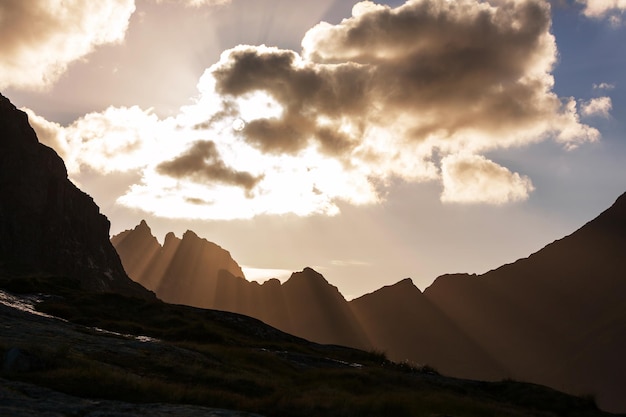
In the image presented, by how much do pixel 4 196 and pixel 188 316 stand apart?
146 m

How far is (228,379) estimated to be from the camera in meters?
19.3

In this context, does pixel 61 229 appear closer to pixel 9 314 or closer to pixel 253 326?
pixel 253 326

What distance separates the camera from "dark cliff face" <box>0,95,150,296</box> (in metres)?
159

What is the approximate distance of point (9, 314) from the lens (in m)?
26.5

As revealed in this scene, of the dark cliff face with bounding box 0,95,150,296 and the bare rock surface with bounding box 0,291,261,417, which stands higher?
the dark cliff face with bounding box 0,95,150,296

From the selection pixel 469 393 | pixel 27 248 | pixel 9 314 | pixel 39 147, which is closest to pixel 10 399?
pixel 9 314

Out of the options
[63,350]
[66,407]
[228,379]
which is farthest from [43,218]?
[66,407]

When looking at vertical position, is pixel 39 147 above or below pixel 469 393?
above

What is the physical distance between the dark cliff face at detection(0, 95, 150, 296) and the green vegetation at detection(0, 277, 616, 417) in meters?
127

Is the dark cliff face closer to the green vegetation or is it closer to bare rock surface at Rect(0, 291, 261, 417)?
the green vegetation

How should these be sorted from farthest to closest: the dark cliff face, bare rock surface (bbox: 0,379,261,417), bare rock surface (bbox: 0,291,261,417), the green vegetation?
the dark cliff face, the green vegetation, bare rock surface (bbox: 0,291,261,417), bare rock surface (bbox: 0,379,261,417)

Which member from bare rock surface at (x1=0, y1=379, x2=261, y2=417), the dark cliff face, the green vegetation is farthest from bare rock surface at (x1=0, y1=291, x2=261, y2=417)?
the dark cliff face

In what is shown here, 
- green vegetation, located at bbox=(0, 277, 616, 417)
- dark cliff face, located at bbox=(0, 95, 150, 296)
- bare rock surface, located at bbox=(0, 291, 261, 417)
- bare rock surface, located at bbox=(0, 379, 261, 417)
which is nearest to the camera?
bare rock surface, located at bbox=(0, 379, 261, 417)

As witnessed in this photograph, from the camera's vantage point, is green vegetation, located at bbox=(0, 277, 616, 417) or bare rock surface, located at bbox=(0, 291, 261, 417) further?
green vegetation, located at bbox=(0, 277, 616, 417)
